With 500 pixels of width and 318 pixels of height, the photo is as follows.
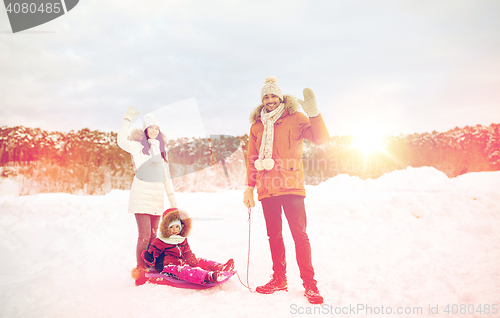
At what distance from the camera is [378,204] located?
17.7ft

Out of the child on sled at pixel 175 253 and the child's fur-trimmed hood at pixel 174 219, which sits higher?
the child's fur-trimmed hood at pixel 174 219

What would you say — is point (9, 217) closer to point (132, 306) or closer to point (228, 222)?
point (228, 222)

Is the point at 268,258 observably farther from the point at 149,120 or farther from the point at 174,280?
→ the point at 149,120

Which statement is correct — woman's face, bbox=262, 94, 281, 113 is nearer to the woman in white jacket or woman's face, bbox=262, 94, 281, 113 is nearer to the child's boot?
the woman in white jacket

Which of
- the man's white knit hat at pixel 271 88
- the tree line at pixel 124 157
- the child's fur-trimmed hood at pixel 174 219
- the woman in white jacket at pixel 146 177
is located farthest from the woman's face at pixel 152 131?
the tree line at pixel 124 157

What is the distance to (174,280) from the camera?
274 centimetres

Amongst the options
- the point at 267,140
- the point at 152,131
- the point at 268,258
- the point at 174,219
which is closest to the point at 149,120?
the point at 152,131

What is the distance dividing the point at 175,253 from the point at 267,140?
5.54 feet

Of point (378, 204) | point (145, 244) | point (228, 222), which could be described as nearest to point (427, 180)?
point (378, 204)

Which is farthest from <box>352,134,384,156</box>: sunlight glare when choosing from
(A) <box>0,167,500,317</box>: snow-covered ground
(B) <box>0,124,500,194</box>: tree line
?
(A) <box>0,167,500,317</box>: snow-covered ground

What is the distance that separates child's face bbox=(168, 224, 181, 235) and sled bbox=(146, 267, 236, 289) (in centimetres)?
43

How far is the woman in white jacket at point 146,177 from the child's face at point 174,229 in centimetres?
28

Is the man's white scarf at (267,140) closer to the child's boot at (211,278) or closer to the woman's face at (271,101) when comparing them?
the woman's face at (271,101)

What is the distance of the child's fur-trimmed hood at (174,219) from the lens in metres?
3.04
